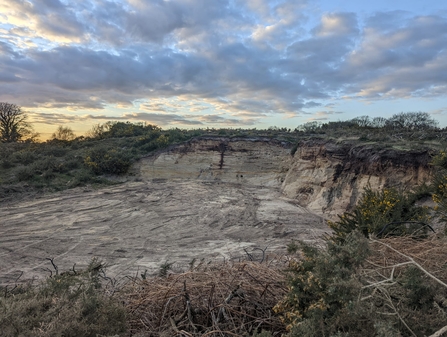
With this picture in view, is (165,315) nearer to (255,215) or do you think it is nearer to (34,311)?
(34,311)

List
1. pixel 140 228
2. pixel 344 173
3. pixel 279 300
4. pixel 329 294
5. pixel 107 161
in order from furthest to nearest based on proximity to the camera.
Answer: pixel 107 161 < pixel 344 173 < pixel 140 228 < pixel 279 300 < pixel 329 294

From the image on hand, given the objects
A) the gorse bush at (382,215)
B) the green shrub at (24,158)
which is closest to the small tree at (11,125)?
the green shrub at (24,158)

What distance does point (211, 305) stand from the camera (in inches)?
107

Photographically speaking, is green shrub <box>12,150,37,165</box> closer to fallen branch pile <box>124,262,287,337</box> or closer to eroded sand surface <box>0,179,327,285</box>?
eroded sand surface <box>0,179,327,285</box>

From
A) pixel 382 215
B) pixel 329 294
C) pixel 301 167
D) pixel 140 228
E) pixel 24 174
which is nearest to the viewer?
pixel 329 294

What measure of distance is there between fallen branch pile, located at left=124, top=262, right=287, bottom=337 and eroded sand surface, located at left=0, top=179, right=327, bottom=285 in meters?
4.56

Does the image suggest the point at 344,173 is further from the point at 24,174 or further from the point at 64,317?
the point at 24,174

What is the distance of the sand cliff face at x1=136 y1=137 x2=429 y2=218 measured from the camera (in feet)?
41.9

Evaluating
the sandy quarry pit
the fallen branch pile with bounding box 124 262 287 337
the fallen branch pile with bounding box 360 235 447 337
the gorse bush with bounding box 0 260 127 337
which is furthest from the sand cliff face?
the gorse bush with bounding box 0 260 127 337

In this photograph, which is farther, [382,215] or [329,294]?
[382,215]

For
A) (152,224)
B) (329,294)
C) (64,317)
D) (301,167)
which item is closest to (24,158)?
(152,224)

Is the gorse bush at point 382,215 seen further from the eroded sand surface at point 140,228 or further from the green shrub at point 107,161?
the green shrub at point 107,161

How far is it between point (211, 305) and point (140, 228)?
29.5ft

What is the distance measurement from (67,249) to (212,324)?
7823 millimetres
